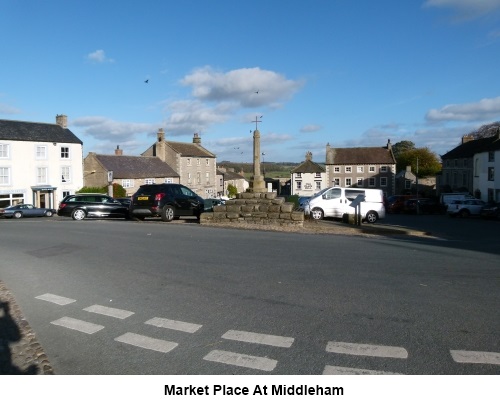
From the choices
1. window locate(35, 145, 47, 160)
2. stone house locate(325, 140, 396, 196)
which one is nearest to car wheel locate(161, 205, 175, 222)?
window locate(35, 145, 47, 160)

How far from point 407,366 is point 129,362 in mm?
2781

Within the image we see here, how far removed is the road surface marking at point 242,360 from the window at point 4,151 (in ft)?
158

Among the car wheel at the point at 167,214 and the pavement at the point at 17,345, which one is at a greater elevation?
the car wheel at the point at 167,214

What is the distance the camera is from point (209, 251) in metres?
11.1

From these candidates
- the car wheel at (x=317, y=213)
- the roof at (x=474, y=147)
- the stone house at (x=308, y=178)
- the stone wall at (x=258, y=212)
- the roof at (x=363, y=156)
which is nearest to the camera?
the stone wall at (x=258, y=212)

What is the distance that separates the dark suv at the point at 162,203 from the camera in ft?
65.5

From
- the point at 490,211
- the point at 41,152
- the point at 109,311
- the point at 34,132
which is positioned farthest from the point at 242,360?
the point at 34,132

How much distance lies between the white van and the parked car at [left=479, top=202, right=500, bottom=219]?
54.2 ft

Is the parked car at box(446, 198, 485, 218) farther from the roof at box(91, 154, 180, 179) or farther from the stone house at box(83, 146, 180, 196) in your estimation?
the roof at box(91, 154, 180, 179)

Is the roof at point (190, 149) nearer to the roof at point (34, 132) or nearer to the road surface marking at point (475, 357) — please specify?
the roof at point (34, 132)

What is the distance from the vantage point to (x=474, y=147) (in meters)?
59.0

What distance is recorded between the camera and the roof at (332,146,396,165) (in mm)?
74875

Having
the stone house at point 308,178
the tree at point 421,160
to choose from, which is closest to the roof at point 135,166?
the stone house at point 308,178

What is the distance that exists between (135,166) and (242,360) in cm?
5608
